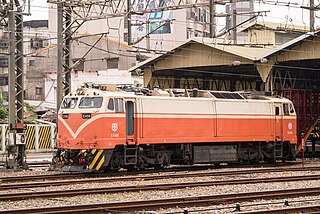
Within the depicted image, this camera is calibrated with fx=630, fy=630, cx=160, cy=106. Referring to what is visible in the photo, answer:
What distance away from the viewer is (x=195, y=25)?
7369 centimetres

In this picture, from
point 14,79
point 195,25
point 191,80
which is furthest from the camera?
point 195,25

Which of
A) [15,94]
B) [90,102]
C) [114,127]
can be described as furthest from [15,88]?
[114,127]

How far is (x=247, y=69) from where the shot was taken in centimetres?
4256

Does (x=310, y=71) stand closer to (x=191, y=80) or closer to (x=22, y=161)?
(x=191, y=80)

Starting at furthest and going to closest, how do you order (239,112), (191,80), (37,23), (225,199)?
(37,23), (191,80), (239,112), (225,199)

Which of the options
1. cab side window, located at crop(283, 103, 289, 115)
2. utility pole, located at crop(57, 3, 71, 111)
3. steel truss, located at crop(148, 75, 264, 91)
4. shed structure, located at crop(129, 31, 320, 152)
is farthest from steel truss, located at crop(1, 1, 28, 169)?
steel truss, located at crop(148, 75, 264, 91)

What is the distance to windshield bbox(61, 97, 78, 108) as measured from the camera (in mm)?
24062

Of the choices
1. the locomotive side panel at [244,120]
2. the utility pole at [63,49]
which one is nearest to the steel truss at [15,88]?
the utility pole at [63,49]

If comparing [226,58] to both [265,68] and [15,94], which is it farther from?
[15,94]

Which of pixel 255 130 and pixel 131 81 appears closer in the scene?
pixel 255 130

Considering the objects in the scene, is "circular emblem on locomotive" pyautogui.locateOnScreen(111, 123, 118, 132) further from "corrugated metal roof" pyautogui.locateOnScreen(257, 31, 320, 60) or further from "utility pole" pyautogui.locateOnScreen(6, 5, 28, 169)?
"corrugated metal roof" pyautogui.locateOnScreen(257, 31, 320, 60)

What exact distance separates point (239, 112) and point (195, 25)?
46.6 meters

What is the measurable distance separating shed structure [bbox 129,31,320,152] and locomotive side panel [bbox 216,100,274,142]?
6.87 meters

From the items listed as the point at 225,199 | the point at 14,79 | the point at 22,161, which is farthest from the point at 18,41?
the point at 225,199
